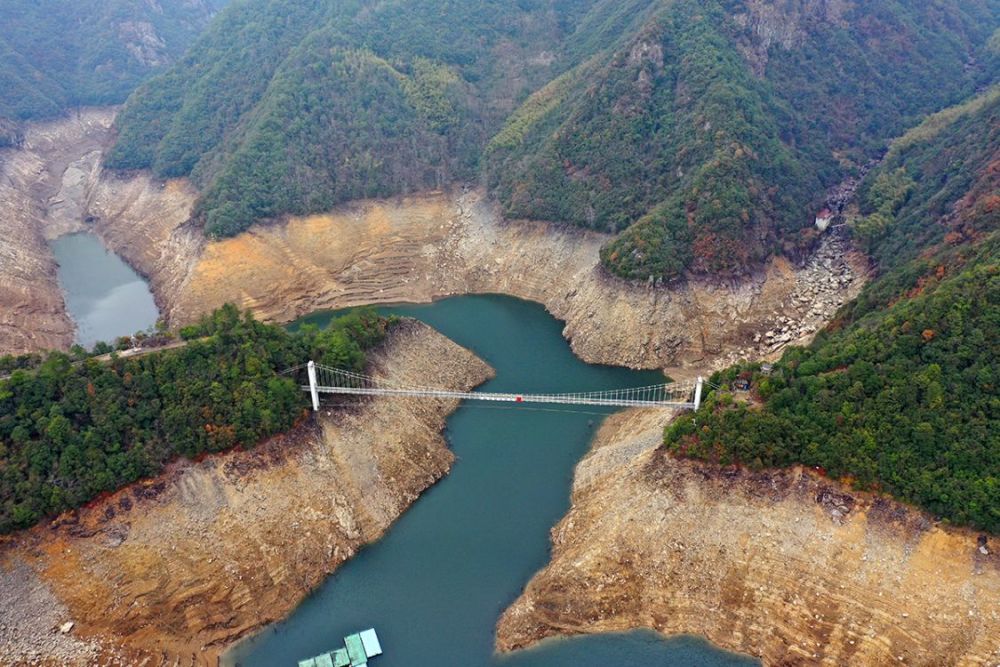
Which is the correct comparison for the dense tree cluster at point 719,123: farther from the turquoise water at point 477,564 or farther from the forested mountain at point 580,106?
the turquoise water at point 477,564

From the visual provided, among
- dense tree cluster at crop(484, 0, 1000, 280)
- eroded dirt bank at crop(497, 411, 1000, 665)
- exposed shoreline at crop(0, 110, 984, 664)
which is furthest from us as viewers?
dense tree cluster at crop(484, 0, 1000, 280)

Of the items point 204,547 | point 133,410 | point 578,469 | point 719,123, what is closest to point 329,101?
point 719,123

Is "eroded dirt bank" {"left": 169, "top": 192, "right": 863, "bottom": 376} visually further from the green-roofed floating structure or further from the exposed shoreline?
the green-roofed floating structure

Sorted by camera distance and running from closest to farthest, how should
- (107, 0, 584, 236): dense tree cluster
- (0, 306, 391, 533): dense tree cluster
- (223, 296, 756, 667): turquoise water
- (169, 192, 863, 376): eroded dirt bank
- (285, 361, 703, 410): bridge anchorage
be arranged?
(223, 296, 756, 667): turquoise water, (0, 306, 391, 533): dense tree cluster, (285, 361, 703, 410): bridge anchorage, (169, 192, 863, 376): eroded dirt bank, (107, 0, 584, 236): dense tree cluster

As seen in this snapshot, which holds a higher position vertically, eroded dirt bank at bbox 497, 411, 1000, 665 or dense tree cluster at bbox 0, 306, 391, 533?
dense tree cluster at bbox 0, 306, 391, 533

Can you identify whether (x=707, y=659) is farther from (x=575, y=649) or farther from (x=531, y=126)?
(x=531, y=126)

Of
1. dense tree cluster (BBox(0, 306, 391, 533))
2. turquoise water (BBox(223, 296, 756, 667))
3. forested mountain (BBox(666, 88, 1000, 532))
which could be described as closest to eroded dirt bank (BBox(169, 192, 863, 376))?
turquoise water (BBox(223, 296, 756, 667))

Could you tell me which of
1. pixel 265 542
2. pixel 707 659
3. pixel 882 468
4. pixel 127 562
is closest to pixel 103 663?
pixel 127 562

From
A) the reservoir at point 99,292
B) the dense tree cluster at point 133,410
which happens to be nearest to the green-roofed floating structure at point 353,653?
the dense tree cluster at point 133,410
